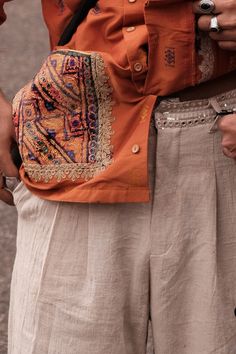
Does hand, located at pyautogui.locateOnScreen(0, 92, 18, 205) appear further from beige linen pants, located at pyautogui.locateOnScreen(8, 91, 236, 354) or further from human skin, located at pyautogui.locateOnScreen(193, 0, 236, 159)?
human skin, located at pyautogui.locateOnScreen(193, 0, 236, 159)

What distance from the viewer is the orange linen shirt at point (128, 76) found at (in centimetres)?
150

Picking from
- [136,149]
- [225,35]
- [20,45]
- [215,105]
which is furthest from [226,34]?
[20,45]

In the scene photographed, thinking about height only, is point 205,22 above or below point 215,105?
above

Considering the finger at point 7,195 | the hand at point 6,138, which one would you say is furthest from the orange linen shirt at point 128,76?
the finger at point 7,195

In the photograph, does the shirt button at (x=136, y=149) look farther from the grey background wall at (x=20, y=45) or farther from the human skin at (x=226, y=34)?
the grey background wall at (x=20, y=45)

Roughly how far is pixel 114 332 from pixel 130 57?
0.48 m

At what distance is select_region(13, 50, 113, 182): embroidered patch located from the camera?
1558 mm

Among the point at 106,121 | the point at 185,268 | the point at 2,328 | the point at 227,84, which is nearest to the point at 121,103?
the point at 106,121

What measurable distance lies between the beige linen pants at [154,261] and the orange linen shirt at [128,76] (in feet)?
0.15

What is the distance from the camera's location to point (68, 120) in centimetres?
158

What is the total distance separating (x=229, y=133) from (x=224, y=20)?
0.19m

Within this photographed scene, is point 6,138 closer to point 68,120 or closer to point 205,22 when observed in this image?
point 68,120

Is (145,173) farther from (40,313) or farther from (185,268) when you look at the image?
(40,313)

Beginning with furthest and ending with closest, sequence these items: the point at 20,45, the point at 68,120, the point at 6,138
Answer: the point at 20,45
the point at 6,138
the point at 68,120
